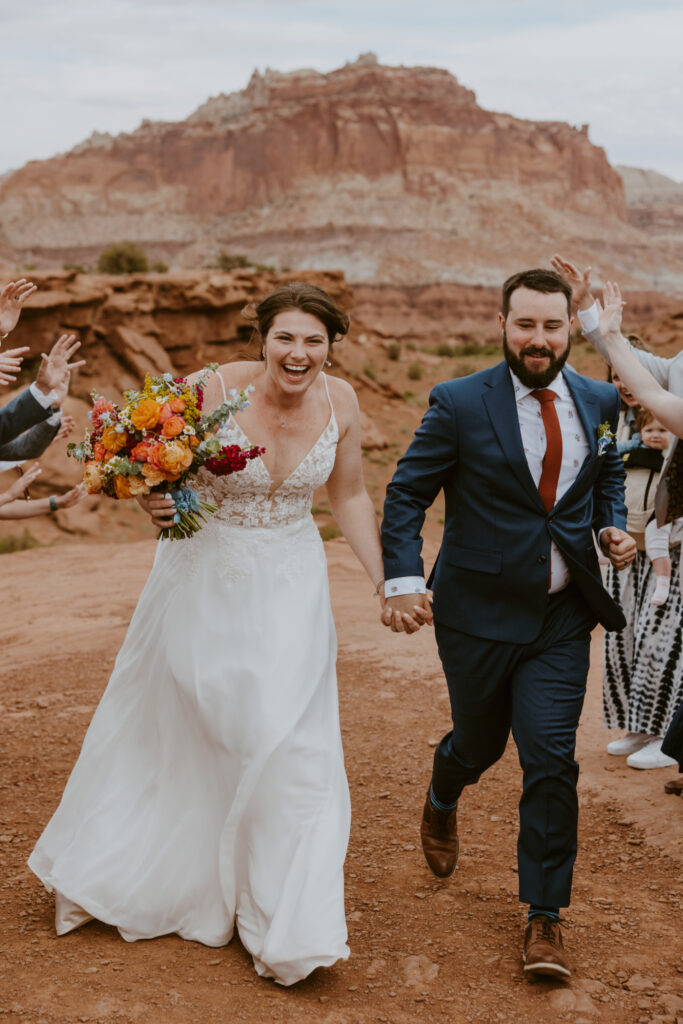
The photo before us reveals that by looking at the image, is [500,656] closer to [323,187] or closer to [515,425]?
[515,425]

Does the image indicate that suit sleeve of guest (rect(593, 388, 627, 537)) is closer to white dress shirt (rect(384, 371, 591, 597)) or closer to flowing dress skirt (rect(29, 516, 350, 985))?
white dress shirt (rect(384, 371, 591, 597))

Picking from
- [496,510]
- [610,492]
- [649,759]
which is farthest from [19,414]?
[649,759]

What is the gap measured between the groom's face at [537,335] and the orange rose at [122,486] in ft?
4.99

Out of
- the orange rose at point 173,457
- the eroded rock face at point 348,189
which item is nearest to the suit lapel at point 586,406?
the orange rose at point 173,457

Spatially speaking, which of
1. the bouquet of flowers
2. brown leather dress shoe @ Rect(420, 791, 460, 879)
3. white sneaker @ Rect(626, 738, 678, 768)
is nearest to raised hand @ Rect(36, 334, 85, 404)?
the bouquet of flowers

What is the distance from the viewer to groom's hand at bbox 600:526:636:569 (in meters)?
4.12

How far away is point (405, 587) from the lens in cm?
430

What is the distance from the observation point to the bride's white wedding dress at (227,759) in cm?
392

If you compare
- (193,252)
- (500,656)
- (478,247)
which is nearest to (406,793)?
(500,656)

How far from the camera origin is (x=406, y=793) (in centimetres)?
625

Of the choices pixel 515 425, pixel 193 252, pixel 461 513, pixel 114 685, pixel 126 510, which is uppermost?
pixel 193 252

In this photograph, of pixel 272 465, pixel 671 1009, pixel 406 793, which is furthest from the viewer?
pixel 406 793

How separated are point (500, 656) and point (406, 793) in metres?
2.33

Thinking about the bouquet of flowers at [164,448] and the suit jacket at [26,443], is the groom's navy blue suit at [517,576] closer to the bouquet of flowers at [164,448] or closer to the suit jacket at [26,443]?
the bouquet of flowers at [164,448]
